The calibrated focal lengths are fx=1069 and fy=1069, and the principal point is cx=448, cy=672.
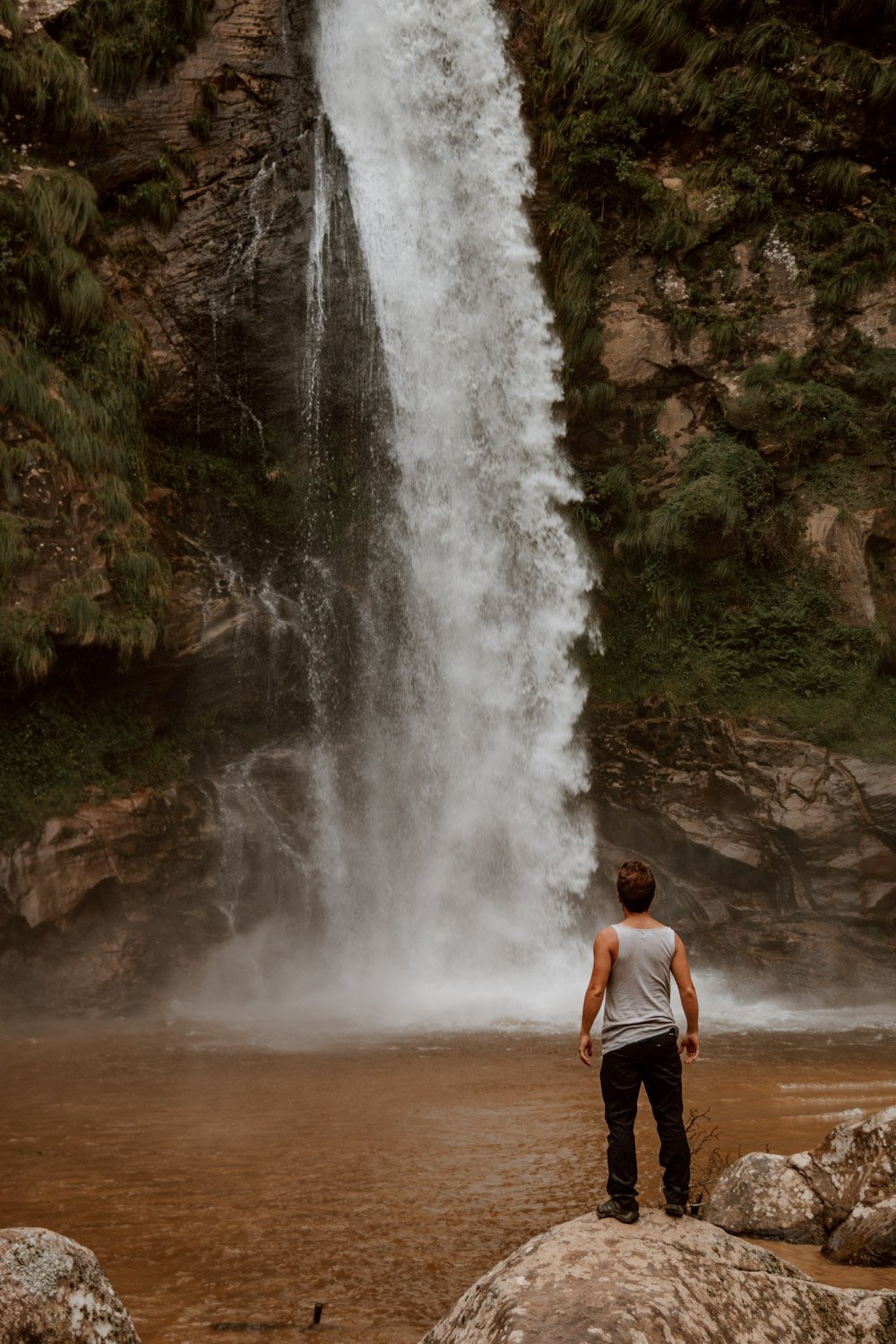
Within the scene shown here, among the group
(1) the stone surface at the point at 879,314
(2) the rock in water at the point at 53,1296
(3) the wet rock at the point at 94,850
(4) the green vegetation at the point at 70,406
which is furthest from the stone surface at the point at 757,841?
(2) the rock in water at the point at 53,1296

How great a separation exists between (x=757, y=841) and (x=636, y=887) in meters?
9.97

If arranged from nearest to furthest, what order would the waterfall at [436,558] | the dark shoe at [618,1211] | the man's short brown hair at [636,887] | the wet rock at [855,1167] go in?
the dark shoe at [618,1211], the man's short brown hair at [636,887], the wet rock at [855,1167], the waterfall at [436,558]

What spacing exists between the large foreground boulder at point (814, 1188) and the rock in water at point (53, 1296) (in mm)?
2935

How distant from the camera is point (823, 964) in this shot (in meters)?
13.3

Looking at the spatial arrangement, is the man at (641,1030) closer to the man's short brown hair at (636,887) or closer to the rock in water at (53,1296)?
the man's short brown hair at (636,887)

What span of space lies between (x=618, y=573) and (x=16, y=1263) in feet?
42.4

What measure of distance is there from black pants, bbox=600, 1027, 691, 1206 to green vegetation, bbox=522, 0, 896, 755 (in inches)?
415

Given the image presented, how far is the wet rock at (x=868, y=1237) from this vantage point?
179 inches

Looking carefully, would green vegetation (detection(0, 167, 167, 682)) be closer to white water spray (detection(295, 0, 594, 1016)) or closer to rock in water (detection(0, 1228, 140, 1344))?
white water spray (detection(295, 0, 594, 1016))

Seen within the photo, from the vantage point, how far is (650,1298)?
3096mm

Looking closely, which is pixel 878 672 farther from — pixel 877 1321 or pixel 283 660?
pixel 877 1321

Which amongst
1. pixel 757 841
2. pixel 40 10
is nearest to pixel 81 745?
pixel 757 841

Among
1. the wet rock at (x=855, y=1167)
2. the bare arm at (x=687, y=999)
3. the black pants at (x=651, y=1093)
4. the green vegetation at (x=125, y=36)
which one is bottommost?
the wet rock at (x=855, y=1167)

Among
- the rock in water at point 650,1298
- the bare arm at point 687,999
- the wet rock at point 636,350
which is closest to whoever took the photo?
the rock in water at point 650,1298
